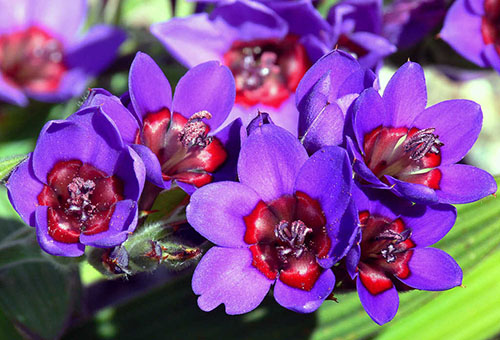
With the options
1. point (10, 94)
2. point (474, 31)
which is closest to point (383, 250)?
point (474, 31)

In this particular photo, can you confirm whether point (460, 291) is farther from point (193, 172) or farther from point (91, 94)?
point (91, 94)

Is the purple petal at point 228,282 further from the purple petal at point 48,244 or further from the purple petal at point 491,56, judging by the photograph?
the purple petal at point 491,56

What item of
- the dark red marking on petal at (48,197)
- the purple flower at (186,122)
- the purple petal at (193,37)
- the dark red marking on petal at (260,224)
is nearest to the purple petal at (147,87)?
the purple flower at (186,122)

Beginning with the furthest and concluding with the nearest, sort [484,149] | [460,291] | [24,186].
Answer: [484,149] < [460,291] < [24,186]

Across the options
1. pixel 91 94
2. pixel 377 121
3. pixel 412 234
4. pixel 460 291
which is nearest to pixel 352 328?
pixel 460 291

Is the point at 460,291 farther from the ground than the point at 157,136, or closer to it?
closer to it

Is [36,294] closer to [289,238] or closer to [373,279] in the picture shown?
[289,238]

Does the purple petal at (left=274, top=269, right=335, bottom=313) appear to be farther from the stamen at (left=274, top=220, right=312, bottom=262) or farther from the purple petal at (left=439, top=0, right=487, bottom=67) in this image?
the purple petal at (left=439, top=0, right=487, bottom=67)
